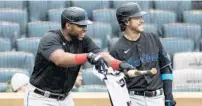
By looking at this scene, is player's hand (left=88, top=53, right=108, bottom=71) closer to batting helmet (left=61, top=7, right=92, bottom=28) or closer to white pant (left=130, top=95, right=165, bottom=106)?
batting helmet (left=61, top=7, right=92, bottom=28)

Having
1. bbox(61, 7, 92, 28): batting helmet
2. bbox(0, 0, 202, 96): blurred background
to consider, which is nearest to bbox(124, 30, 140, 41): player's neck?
bbox(61, 7, 92, 28): batting helmet

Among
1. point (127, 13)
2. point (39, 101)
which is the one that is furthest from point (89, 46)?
point (39, 101)

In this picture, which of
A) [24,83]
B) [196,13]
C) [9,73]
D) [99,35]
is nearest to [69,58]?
[24,83]

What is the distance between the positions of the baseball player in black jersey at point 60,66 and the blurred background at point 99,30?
1775 mm

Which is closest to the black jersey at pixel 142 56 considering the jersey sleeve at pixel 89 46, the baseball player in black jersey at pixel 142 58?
the baseball player in black jersey at pixel 142 58

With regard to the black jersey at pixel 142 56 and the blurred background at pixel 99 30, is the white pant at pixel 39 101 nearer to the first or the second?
the black jersey at pixel 142 56

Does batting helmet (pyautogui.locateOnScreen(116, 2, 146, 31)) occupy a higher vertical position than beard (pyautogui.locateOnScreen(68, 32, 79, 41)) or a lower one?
higher

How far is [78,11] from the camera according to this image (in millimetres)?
4305

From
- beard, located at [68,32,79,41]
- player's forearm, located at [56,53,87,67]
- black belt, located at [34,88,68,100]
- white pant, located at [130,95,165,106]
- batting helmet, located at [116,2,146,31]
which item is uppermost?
batting helmet, located at [116,2,146,31]

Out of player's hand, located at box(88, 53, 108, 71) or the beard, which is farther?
the beard

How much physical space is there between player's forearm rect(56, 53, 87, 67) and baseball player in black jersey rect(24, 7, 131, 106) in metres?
0.14

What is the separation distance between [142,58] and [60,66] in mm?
586

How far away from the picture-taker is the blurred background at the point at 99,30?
261 inches

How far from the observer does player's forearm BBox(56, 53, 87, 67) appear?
394cm
